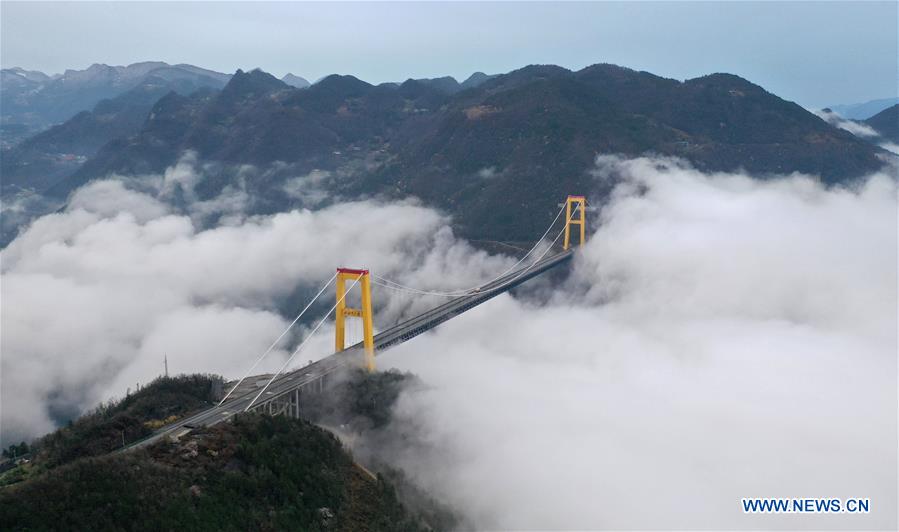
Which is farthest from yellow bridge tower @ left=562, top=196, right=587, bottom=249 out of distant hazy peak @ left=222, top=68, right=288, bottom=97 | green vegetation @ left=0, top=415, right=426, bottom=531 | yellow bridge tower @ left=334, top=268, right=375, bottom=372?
distant hazy peak @ left=222, top=68, right=288, bottom=97

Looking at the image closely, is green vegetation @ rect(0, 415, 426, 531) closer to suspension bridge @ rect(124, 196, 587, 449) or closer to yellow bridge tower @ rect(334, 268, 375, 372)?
suspension bridge @ rect(124, 196, 587, 449)

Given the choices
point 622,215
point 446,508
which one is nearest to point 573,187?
point 622,215

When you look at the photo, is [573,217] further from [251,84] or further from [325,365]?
[251,84]

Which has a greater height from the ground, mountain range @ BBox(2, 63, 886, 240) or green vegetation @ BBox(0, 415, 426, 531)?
mountain range @ BBox(2, 63, 886, 240)

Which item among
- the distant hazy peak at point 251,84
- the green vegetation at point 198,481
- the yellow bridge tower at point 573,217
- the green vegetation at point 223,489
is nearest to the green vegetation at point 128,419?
the green vegetation at point 198,481

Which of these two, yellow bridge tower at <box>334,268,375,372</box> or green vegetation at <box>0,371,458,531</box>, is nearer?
green vegetation at <box>0,371,458,531</box>

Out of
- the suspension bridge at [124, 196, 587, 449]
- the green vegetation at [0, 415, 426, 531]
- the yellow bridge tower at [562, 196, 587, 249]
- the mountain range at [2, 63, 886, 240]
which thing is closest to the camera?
the green vegetation at [0, 415, 426, 531]

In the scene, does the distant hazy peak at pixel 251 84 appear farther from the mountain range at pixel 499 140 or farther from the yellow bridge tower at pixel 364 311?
the yellow bridge tower at pixel 364 311
